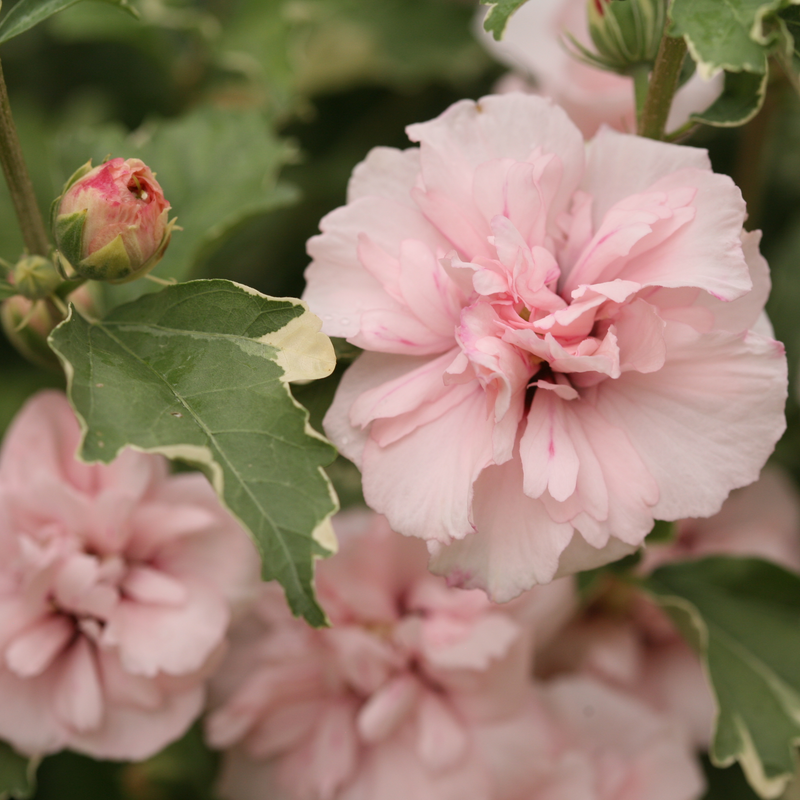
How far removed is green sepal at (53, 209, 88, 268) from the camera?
1.36 feet

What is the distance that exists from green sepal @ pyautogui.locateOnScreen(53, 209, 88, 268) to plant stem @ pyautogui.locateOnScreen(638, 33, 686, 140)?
11.2 inches

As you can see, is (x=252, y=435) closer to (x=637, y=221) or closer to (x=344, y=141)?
(x=637, y=221)

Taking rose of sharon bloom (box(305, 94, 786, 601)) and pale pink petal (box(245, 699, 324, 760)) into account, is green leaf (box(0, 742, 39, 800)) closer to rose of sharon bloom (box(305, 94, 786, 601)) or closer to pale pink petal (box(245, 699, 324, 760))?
pale pink petal (box(245, 699, 324, 760))

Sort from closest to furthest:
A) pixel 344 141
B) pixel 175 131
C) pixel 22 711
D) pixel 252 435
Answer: pixel 252 435, pixel 22 711, pixel 175 131, pixel 344 141

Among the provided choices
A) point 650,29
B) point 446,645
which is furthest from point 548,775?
point 650,29

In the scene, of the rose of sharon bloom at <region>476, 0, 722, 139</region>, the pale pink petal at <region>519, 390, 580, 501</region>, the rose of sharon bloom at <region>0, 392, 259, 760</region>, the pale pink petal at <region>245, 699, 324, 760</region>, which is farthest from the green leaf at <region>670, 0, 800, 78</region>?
the pale pink petal at <region>245, 699, 324, 760</region>

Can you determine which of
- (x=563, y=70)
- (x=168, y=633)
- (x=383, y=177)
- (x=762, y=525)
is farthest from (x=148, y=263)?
(x=762, y=525)

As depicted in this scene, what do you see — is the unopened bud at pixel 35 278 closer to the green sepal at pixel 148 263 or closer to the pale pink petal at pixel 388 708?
the green sepal at pixel 148 263

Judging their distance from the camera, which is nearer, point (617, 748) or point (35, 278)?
point (35, 278)

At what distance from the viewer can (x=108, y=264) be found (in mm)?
419

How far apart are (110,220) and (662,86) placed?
0.28m

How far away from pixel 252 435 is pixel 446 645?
0.87ft

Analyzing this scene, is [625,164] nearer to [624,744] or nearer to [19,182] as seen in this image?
[19,182]

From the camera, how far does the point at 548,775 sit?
0.64 metres
